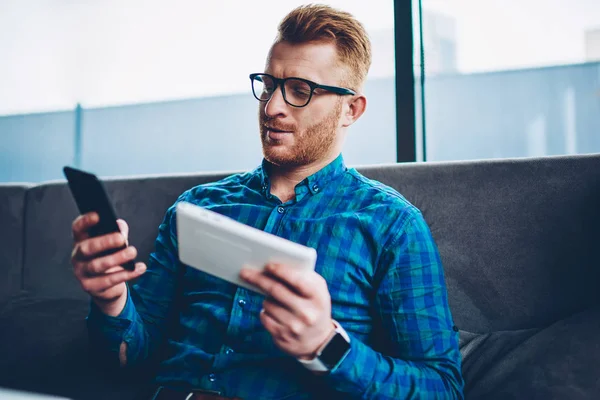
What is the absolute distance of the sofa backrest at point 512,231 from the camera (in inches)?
45.7

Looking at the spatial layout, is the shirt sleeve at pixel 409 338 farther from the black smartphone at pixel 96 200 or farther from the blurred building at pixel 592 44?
the blurred building at pixel 592 44

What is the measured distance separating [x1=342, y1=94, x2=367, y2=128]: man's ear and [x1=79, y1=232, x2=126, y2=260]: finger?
688 millimetres

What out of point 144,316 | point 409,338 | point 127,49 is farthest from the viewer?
point 127,49

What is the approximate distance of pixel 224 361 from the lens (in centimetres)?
92

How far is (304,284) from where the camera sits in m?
0.57

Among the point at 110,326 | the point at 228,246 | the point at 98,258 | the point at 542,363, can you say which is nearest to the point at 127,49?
the point at 110,326

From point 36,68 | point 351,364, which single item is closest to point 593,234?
point 351,364

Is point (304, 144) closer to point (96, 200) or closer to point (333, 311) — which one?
point (333, 311)

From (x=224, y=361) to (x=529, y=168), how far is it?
0.93 meters

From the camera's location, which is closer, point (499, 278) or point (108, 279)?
point (108, 279)

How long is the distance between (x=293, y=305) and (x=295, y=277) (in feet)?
0.14

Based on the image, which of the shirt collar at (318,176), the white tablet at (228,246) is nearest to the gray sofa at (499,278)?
the shirt collar at (318,176)

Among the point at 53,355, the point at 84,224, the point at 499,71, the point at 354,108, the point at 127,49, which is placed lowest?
the point at 53,355

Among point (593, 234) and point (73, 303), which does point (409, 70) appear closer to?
point (593, 234)
